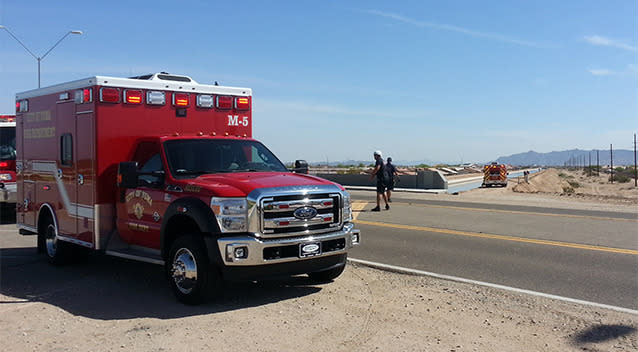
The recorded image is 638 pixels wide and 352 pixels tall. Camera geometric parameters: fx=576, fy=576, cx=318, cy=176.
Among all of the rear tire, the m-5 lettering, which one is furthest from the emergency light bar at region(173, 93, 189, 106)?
the rear tire

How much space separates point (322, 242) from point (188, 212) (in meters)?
1.63

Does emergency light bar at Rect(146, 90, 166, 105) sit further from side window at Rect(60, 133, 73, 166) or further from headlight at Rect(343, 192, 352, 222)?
headlight at Rect(343, 192, 352, 222)

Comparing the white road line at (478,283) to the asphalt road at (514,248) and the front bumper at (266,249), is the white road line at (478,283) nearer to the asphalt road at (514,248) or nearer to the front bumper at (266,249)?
the asphalt road at (514,248)

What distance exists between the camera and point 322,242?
6949 millimetres

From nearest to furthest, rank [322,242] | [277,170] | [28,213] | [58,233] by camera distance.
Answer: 1. [322,242]
2. [277,170]
3. [58,233]
4. [28,213]

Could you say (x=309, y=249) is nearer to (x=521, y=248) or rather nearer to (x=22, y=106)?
(x=521, y=248)

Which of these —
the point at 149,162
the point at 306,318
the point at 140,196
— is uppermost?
the point at 149,162

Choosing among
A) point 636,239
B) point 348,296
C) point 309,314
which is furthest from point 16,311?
point 636,239

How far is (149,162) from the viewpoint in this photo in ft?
26.8

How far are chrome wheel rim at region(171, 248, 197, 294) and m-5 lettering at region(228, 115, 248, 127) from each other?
3.04 metres

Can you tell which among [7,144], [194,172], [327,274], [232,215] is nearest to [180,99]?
[194,172]

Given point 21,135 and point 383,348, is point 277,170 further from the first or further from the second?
point 21,135

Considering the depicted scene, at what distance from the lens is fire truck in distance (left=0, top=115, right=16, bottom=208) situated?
15.2 meters

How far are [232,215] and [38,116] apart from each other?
531 cm
